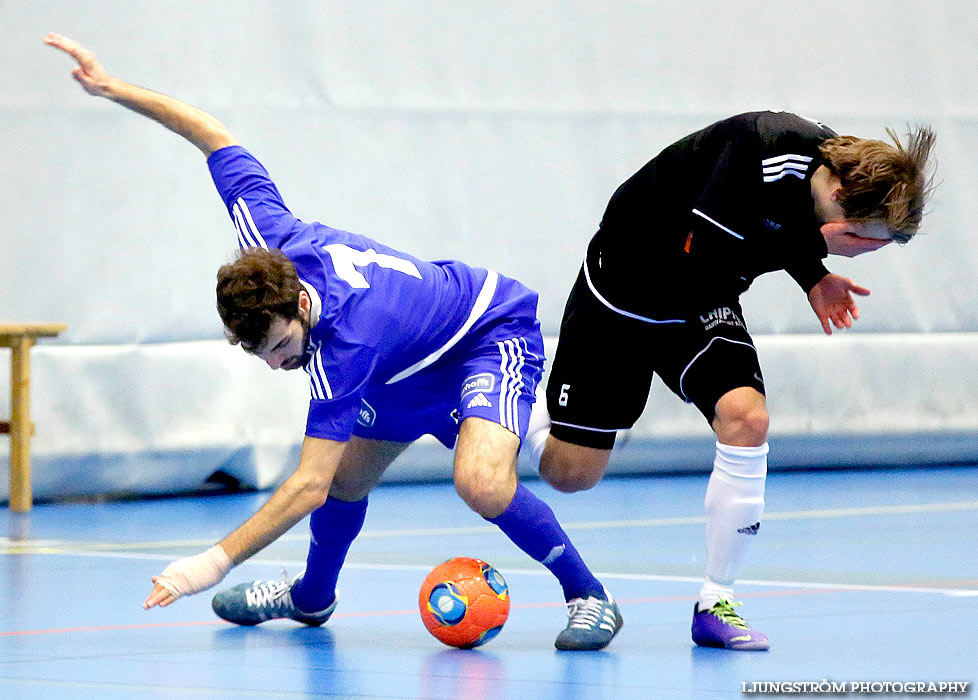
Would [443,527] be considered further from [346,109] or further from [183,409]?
[346,109]

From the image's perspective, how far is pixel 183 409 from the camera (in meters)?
8.98

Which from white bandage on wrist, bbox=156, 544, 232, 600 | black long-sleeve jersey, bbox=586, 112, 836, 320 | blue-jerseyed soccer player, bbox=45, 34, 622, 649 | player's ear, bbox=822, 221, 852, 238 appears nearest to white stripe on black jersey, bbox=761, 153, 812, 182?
black long-sleeve jersey, bbox=586, 112, 836, 320

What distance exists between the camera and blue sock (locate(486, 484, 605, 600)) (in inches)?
168

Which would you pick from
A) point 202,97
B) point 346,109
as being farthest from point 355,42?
point 202,97

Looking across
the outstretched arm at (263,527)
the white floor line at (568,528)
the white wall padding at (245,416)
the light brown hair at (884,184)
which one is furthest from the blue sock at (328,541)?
the white wall padding at (245,416)

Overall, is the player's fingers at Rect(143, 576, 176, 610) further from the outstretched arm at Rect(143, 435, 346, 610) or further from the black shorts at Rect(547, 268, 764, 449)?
the black shorts at Rect(547, 268, 764, 449)

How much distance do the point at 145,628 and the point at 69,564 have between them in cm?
170

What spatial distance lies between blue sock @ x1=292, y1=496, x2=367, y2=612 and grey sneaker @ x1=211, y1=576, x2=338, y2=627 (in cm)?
7

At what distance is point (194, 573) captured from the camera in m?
3.70

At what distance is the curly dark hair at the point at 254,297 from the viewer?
12.2ft

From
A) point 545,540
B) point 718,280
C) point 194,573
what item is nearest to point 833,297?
point 718,280

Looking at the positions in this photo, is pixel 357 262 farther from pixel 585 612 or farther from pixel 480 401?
pixel 585 612

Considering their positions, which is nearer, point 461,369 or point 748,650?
point 748,650

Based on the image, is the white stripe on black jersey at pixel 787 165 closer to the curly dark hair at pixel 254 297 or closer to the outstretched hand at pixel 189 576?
the curly dark hair at pixel 254 297
